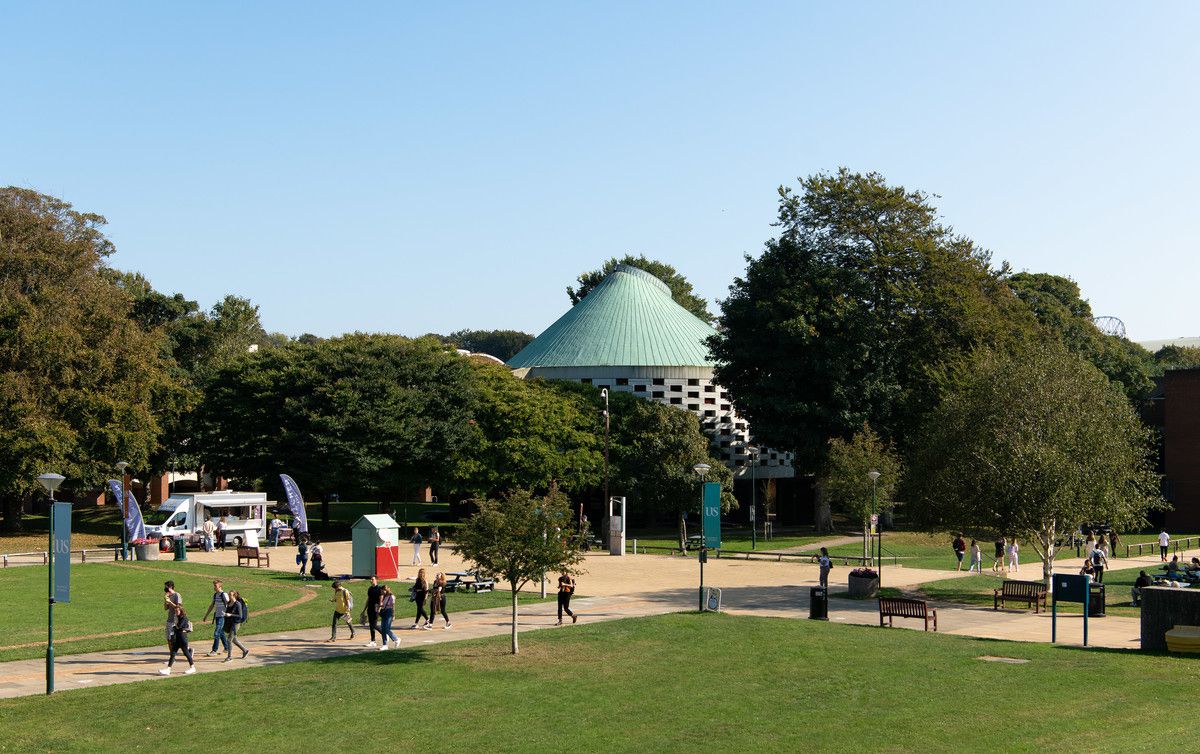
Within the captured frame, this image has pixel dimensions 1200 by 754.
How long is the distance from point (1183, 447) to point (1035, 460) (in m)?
39.3

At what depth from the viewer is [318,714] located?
18.5m

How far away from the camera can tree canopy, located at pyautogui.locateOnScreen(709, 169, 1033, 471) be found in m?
59.9

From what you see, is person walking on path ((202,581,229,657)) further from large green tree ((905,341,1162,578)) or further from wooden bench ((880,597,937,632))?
large green tree ((905,341,1162,578))

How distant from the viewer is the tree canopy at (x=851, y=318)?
59.9 m

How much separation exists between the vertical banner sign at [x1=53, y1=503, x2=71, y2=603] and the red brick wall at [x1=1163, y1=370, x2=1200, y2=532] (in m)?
61.9

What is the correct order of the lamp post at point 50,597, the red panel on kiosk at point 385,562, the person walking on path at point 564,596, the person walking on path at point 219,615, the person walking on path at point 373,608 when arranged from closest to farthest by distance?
the lamp post at point 50,597, the person walking on path at point 219,615, the person walking on path at point 373,608, the person walking on path at point 564,596, the red panel on kiosk at point 385,562

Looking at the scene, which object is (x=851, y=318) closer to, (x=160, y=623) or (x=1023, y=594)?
(x=1023, y=594)

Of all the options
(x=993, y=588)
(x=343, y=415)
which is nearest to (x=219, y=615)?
(x=993, y=588)

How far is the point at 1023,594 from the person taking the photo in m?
32.8

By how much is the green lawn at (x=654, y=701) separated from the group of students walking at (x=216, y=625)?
0.85 meters

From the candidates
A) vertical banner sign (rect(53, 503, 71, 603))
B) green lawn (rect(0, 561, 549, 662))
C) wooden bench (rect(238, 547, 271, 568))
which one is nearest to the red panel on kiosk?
green lawn (rect(0, 561, 549, 662))

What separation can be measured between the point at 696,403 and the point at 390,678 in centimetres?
5715

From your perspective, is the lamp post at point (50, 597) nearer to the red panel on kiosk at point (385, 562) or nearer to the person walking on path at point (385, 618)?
the person walking on path at point (385, 618)

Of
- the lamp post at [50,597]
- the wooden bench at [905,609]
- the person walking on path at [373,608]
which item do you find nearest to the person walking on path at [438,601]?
the person walking on path at [373,608]
